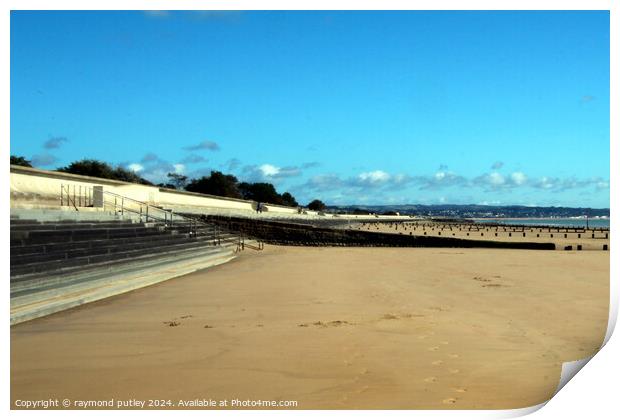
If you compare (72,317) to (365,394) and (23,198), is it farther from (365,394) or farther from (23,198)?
(23,198)

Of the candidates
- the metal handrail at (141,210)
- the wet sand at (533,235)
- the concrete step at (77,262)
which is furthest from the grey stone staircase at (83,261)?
the wet sand at (533,235)

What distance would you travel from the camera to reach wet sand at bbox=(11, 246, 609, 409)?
18.0ft

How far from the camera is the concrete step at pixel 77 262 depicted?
938 centimetres

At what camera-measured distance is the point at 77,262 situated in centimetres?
1126

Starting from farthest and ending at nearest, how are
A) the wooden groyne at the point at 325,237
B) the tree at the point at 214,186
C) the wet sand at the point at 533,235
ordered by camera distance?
the tree at the point at 214,186
the wet sand at the point at 533,235
the wooden groyne at the point at 325,237

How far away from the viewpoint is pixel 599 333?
26.9ft

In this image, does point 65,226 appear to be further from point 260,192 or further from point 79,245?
point 260,192

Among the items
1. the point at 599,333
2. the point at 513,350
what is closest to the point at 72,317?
the point at 513,350

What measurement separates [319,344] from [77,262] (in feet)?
20.0

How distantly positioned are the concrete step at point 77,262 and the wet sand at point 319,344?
964 millimetres

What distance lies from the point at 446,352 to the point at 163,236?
1181cm

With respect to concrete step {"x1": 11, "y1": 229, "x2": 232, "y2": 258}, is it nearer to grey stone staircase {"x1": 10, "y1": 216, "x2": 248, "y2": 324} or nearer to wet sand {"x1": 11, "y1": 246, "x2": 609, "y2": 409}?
grey stone staircase {"x1": 10, "y1": 216, "x2": 248, "y2": 324}

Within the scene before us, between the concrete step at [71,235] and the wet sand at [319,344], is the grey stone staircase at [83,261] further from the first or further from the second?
the wet sand at [319,344]

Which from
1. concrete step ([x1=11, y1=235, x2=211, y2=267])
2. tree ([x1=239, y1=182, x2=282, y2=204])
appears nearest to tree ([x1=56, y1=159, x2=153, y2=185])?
concrete step ([x1=11, y1=235, x2=211, y2=267])
